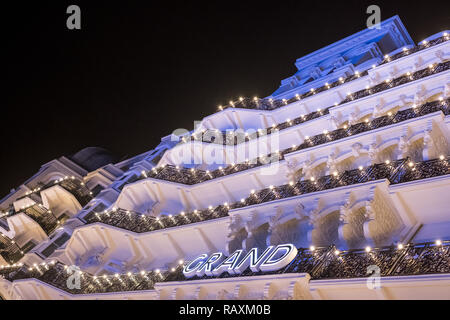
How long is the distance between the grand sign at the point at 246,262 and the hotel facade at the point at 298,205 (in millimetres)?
64

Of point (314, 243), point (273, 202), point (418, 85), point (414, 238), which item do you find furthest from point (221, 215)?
point (418, 85)

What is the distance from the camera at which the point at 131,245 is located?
2883cm

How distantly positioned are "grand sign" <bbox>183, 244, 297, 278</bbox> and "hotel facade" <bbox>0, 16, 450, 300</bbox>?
0.06m

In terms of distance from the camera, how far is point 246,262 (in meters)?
17.8

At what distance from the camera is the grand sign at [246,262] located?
54.1 ft

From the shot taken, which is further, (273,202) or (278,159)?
(278,159)

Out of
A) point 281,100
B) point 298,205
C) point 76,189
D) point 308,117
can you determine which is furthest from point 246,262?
point 76,189

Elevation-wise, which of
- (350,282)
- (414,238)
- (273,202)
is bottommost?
(414,238)

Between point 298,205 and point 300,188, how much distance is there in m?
1.01

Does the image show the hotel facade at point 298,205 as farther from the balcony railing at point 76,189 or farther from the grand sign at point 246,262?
the balcony railing at point 76,189

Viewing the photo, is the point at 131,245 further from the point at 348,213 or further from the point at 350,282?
the point at 350,282

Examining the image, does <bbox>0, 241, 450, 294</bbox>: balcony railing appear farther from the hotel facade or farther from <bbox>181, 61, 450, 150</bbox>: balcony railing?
<bbox>181, 61, 450, 150</bbox>: balcony railing

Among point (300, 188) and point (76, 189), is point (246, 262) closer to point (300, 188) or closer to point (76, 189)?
point (300, 188)

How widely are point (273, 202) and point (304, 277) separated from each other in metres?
6.47
